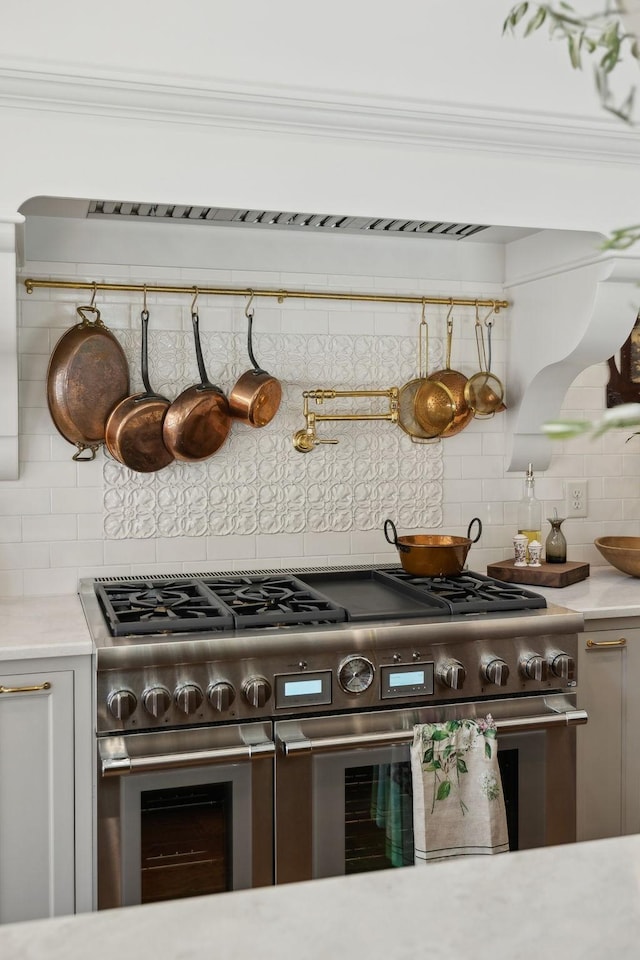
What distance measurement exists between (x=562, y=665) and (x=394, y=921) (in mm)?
1784

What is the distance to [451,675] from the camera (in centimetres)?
244

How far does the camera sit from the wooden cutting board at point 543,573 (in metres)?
3.00

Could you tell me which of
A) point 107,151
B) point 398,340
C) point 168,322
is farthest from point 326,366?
point 107,151

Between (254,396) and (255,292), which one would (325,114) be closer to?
(255,292)

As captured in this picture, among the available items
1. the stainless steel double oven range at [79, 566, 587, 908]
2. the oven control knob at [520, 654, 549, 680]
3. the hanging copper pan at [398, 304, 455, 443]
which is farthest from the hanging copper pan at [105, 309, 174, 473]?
the oven control knob at [520, 654, 549, 680]

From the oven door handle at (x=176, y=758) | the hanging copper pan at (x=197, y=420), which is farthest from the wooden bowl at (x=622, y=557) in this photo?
the oven door handle at (x=176, y=758)

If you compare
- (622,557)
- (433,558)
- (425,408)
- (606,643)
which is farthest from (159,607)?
(622,557)

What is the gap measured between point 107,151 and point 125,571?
130cm

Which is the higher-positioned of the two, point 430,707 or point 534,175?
point 534,175

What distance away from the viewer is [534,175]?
2715 mm

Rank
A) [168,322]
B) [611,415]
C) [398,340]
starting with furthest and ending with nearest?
[398,340] → [168,322] → [611,415]

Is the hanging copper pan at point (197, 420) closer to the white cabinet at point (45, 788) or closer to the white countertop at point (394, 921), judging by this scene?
the white cabinet at point (45, 788)

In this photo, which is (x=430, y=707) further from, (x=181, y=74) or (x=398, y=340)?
(x=181, y=74)

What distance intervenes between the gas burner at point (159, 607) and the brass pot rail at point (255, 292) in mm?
926
